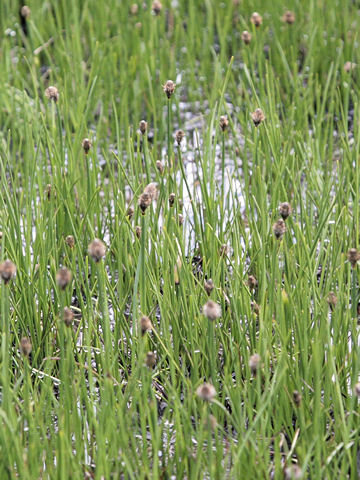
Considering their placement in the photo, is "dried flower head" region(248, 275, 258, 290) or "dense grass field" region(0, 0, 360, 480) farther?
"dried flower head" region(248, 275, 258, 290)

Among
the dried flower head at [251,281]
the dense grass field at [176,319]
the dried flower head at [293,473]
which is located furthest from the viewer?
the dried flower head at [251,281]

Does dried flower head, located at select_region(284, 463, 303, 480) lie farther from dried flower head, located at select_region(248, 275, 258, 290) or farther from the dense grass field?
dried flower head, located at select_region(248, 275, 258, 290)

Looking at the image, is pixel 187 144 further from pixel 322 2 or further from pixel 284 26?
pixel 322 2

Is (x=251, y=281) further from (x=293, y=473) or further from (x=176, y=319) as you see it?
(x=293, y=473)

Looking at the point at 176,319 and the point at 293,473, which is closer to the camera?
the point at 293,473

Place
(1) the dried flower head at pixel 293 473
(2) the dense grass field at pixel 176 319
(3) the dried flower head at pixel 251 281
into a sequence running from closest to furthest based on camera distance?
(1) the dried flower head at pixel 293 473 < (2) the dense grass field at pixel 176 319 < (3) the dried flower head at pixel 251 281

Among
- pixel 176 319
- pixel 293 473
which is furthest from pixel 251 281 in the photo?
pixel 293 473

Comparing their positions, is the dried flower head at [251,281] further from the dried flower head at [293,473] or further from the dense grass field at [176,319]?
the dried flower head at [293,473]

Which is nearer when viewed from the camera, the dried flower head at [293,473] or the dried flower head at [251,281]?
→ the dried flower head at [293,473]

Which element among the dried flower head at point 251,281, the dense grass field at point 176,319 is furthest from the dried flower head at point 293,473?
the dried flower head at point 251,281

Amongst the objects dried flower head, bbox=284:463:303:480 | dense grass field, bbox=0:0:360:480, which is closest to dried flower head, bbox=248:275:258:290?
dense grass field, bbox=0:0:360:480

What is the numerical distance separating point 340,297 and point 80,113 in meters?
1.22

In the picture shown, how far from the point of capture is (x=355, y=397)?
1.41 metres

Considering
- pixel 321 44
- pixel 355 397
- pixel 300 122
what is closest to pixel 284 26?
pixel 321 44
